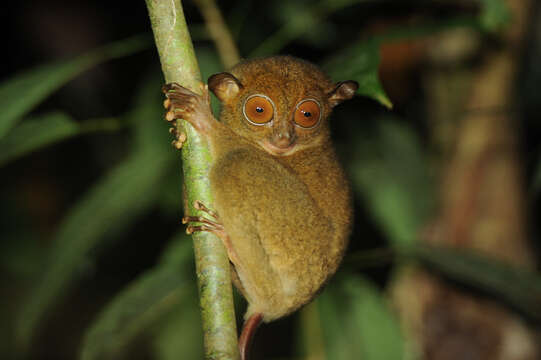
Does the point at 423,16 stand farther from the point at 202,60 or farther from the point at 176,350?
the point at 176,350

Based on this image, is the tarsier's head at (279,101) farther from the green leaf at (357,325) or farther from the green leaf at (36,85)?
the green leaf at (357,325)

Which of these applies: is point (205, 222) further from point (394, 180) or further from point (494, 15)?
point (394, 180)

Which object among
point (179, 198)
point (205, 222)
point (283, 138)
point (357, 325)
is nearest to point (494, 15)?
point (283, 138)

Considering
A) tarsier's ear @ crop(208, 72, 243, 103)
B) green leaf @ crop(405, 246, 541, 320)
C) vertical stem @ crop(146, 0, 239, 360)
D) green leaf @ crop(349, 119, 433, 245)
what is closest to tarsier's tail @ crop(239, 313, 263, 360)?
vertical stem @ crop(146, 0, 239, 360)

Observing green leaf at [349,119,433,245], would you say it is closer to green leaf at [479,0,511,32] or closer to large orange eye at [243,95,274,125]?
green leaf at [479,0,511,32]

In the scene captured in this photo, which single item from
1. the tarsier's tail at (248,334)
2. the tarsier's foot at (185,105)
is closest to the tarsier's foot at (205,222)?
the tarsier's foot at (185,105)

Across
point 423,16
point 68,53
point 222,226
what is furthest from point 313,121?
point 68,53
